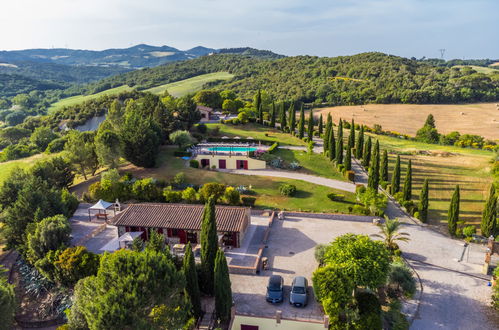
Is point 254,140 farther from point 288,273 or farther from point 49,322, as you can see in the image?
point 49,322

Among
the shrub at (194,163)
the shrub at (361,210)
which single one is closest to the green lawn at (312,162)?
the shrub at (361,210)

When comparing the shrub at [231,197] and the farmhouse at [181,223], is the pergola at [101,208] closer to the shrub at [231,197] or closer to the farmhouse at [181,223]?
the farmhouse at [181,223]

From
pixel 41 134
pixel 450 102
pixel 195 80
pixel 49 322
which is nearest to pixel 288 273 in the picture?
pixel 49 322

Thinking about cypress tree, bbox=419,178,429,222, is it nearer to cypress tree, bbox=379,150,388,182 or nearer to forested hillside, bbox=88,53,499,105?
cypress tree, bbox=379,150,388,182

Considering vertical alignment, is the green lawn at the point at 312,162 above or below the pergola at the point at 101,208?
above

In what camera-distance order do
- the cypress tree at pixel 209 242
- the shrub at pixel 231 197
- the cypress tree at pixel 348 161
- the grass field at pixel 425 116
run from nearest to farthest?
the cypress tree at pixel 209 242 → the shrub at pixel 231 197 → the cypress tree at pixel 348 161 → the grass field at pixel 425 116

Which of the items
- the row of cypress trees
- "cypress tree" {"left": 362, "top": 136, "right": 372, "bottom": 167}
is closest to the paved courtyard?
the row of cypress trees

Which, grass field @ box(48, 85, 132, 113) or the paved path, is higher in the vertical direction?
grass field @ box(48, 85, 132, 113)
